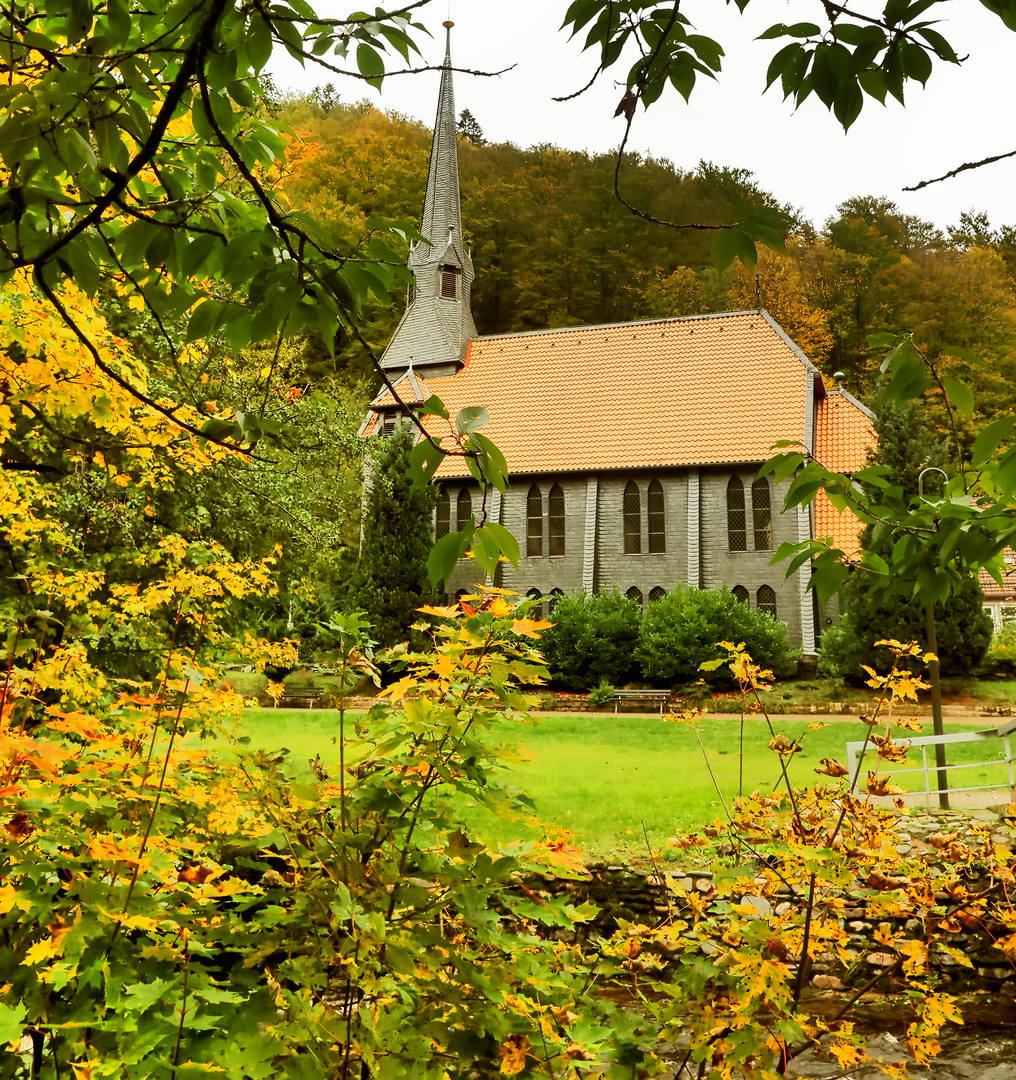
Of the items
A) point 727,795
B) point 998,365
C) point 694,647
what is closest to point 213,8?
point 727,795

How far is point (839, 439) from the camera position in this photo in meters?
26.5

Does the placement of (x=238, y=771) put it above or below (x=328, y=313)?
below

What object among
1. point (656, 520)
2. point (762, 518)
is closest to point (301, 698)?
point (656, 520)

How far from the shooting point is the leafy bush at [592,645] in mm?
20984

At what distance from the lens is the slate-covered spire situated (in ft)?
101

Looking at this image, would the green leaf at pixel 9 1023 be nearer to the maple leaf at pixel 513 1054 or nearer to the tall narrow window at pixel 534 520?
the maple leaf at pixel 513 1054

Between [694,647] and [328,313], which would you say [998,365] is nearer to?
[694,647]

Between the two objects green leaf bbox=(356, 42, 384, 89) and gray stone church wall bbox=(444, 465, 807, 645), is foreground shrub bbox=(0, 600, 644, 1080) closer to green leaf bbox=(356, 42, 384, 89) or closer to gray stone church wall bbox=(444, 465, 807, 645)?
green leaf bbox=(356, 42, 384, 89)

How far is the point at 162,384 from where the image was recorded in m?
10.6

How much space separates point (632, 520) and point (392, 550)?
304 inches

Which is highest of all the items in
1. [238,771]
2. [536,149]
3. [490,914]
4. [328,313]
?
[536,149]

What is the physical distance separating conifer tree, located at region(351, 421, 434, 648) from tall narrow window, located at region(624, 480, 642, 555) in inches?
243

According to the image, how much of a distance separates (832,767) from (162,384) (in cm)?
992

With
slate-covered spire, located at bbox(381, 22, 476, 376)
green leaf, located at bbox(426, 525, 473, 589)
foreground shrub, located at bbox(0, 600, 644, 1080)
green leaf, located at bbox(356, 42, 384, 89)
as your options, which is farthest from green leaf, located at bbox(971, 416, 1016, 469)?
slate-covered spire, located at bbox(381, 22, 476, 376)
